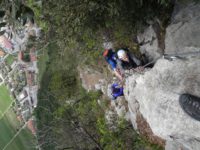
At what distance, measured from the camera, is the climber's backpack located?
5539mm

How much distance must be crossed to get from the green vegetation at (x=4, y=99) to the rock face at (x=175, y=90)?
14.4 metres

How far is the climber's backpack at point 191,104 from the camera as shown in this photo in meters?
5.54

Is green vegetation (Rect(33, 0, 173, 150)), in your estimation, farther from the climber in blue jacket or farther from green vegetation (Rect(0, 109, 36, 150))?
green vegetation (Rect(0, 109, 36, 150))

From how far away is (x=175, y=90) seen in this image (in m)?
6.30

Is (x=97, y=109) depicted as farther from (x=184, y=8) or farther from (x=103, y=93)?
(x=184, y=8)

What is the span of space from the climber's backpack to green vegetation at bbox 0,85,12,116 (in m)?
15.8

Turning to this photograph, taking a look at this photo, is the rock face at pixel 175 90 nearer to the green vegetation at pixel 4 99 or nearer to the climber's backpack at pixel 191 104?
the climber's backpack at pixel 191 104

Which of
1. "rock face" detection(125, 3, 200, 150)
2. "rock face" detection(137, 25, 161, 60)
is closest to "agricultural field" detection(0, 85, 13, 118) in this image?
"rock face" detection(137, 25, 161, 60)

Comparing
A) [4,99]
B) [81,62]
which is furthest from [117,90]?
[4,99]

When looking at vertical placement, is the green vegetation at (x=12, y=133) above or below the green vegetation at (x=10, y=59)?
below

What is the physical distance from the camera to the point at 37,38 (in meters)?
13.6

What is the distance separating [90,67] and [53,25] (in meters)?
4.03

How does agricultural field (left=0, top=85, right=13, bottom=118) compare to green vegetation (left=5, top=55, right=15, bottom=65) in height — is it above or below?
below

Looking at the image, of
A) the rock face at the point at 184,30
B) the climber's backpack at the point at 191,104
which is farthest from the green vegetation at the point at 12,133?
the climber's backpack at the point at 191,104
